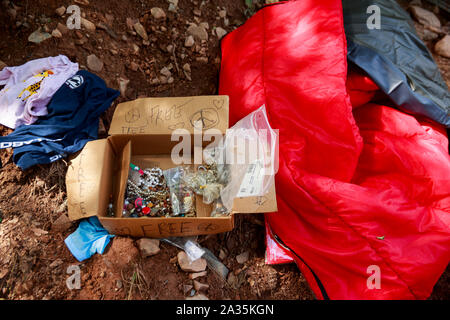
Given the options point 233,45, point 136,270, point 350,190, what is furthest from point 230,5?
point 136,270

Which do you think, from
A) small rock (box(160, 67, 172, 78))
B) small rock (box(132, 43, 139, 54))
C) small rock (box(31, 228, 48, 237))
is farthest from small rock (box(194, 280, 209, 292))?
small rock (box(132, 43, 139, 54))

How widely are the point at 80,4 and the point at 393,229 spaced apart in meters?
2.12

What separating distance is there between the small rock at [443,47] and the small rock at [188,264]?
9.18 ft

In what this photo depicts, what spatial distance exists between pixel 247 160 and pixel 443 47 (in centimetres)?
240

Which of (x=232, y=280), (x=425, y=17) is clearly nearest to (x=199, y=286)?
(x=232, y=280)

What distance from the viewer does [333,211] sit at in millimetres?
1332

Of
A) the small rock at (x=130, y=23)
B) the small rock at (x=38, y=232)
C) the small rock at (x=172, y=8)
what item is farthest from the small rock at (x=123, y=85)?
the small rock at (x=38, y=232)

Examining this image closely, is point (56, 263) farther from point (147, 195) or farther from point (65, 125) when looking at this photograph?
point (65, 125)

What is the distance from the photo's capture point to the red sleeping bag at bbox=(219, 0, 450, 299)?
51.1 inches

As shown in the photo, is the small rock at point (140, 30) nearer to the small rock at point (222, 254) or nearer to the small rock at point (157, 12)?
the small rock at point (157, 12)

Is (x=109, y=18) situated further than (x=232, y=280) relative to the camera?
Yes

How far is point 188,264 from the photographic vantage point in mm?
1316

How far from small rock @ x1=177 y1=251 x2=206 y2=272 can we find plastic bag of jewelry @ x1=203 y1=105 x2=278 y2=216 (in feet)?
0.80

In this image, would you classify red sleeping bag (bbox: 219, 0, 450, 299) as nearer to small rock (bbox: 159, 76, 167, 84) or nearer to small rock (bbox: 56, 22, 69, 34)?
small rock (bbox: 159, 76, 167, 84)
